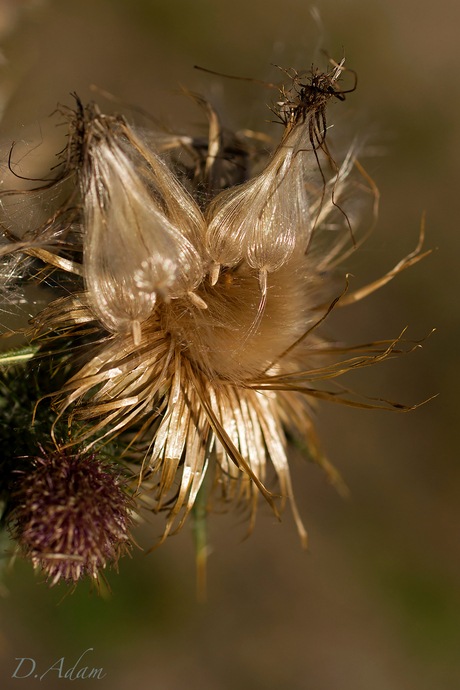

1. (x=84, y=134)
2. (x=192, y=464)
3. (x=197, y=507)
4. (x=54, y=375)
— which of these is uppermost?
(x=84, y=134)

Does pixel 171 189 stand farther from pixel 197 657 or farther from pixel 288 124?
pixel 197 657

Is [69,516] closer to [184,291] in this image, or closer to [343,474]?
Answer: [184,291]

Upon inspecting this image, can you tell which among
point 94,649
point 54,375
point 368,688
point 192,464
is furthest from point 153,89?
point 368,688
